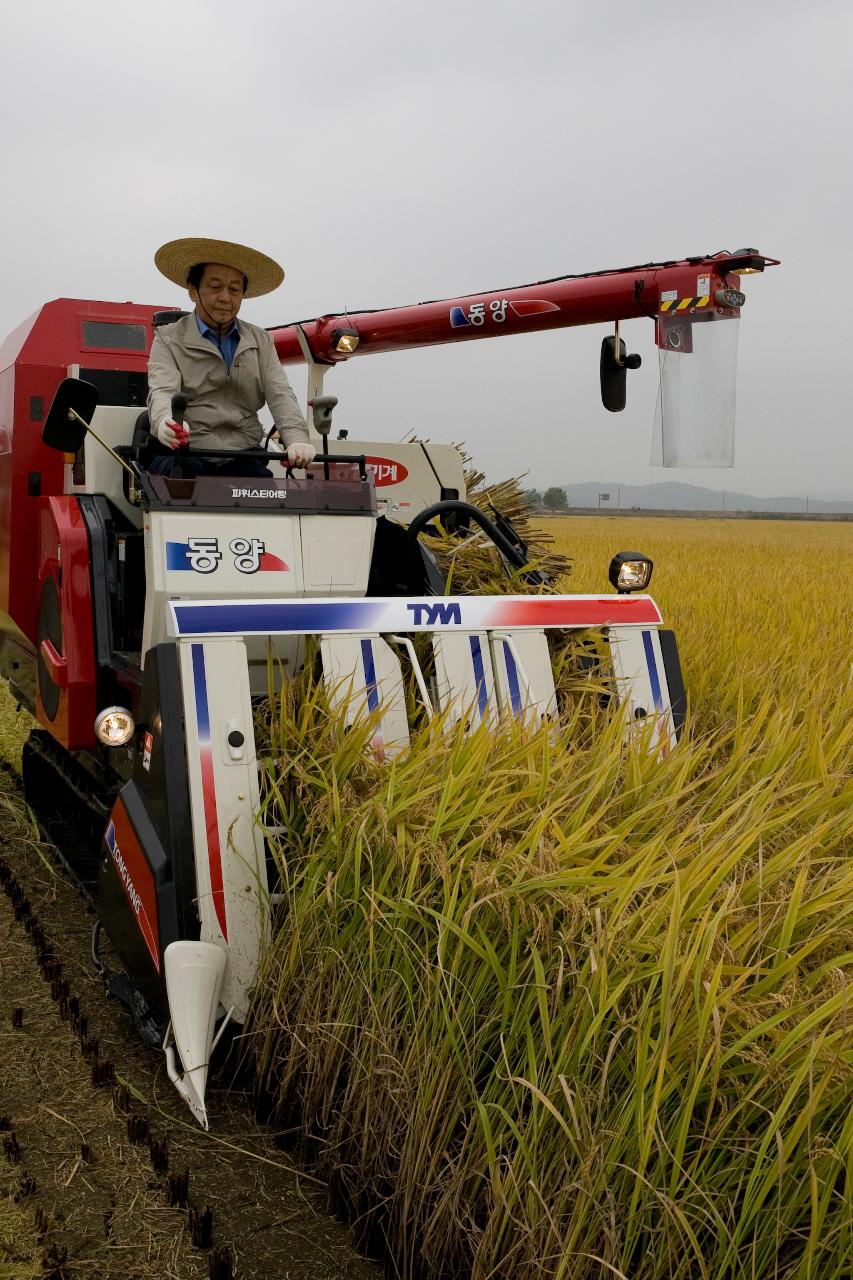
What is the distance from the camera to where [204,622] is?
2992mm

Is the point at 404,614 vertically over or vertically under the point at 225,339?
under

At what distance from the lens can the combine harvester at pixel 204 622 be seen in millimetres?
2852

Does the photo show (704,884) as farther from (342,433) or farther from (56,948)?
(342,433)

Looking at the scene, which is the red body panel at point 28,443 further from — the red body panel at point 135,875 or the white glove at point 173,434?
the red body panel at point 135,875

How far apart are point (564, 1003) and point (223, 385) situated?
9.84 ft

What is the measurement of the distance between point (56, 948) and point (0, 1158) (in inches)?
50.8

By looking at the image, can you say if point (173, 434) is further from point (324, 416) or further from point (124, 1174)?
Answer: point (124, 1174)

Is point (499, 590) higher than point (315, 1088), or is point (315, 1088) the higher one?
point (499, 590)

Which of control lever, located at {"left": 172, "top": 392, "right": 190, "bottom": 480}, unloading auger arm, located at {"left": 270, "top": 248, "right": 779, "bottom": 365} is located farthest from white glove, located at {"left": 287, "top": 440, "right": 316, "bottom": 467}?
unloading auger arm, located at {"left": 270, "top": 248, "right": 779, "bottom": 365}

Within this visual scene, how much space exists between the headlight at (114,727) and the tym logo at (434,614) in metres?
0.91

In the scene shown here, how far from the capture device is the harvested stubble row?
1750mm

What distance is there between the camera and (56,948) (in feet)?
12.4

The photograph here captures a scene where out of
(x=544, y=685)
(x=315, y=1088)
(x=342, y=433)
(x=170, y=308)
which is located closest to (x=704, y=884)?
(x=315, y=1088)

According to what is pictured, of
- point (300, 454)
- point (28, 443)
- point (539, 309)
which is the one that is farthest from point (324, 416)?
point (539, 309)
